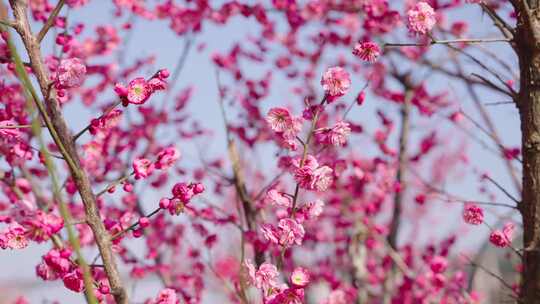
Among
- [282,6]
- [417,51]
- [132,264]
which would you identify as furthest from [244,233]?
[417,51]

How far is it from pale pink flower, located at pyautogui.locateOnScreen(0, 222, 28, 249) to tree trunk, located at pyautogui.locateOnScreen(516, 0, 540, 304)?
2.29 meters

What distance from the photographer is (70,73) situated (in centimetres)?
233

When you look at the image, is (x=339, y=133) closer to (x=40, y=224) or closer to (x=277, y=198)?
(x=277, y=198)

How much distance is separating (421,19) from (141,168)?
1552mm

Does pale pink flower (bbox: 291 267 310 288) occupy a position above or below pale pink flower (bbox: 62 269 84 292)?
above

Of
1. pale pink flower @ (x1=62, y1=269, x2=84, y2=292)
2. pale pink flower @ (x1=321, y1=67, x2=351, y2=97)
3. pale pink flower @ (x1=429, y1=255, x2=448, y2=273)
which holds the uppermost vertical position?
pale pink flower @ (x1=321, y1=67, x2=351, y2=97)

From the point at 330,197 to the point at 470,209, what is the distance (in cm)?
395

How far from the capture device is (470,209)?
2951 millimetres

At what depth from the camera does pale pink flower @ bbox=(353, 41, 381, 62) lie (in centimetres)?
266

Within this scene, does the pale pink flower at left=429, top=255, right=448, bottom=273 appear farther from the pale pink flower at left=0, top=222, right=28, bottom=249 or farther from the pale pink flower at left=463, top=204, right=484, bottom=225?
the pale pink flower at left=0, top=222, right=28, bottom=249

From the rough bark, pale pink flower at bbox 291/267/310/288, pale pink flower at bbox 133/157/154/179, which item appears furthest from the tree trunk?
the rough bark

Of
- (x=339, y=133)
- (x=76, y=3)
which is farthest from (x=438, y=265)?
(x=76, y=3)

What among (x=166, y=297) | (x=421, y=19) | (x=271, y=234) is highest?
(x=421, y=19)

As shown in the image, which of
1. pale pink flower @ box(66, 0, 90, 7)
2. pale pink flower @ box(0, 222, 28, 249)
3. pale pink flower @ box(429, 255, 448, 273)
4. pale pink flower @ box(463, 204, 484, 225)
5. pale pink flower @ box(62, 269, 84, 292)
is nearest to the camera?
pale pink flower @ box(62, 269, 84, 292)
